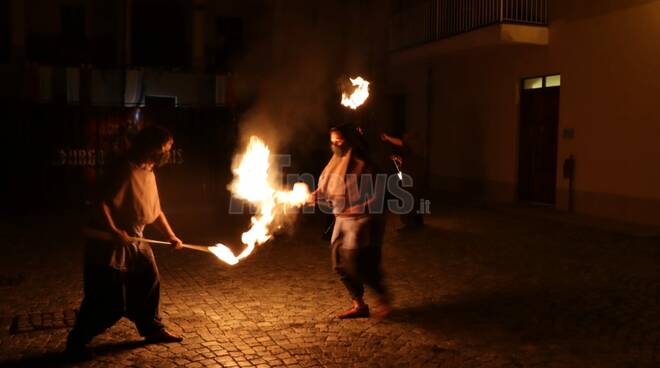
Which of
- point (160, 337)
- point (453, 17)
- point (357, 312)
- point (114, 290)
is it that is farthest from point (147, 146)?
point (453, 17)

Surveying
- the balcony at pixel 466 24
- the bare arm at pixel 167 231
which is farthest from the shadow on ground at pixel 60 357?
the balcony at pixel 466 24

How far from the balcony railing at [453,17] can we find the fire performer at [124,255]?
1066cm

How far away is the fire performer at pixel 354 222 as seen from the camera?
19.1 ft

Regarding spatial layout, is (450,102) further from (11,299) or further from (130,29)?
(11,299)

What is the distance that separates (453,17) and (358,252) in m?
11.8

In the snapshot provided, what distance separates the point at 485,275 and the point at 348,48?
1266cm

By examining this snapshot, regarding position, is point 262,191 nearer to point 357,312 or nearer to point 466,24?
point 357,312

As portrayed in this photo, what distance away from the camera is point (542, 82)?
14.4 m

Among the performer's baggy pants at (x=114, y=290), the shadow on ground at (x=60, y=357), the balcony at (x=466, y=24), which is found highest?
the balcony at (x=466, y=24)

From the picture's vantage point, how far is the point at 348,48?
1938 centimetres

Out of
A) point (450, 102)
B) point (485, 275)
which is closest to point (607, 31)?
point (450, 102)

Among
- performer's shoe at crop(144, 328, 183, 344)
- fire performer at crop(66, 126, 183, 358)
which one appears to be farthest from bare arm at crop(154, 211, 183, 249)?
performer's shoe at crop(144, 328, 183, 344)

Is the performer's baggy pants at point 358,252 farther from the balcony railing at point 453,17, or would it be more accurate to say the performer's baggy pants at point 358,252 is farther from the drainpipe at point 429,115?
the drainpipe at point 429,115

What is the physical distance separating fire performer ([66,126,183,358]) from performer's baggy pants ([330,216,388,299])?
1627mm
